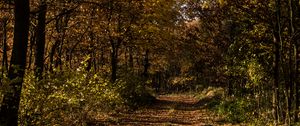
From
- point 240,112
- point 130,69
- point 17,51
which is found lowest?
point 240,112

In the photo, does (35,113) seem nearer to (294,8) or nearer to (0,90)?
(0,90)

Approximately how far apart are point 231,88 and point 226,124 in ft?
36.0

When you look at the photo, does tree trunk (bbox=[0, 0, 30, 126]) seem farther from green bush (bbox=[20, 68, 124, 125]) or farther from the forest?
green bush (bbox=[20, 68, 124, 125])

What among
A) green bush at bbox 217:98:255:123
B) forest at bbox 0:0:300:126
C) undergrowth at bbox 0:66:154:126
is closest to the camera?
forest at bbox 0:0:300:126

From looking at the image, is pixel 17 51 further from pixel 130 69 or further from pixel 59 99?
pixel 130 69

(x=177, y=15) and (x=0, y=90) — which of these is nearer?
(x=0, y=90)

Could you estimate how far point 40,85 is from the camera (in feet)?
38.0

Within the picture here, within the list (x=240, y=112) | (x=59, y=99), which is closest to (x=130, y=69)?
(x=240, y=112)

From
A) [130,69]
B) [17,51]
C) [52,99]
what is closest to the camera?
[17,51]

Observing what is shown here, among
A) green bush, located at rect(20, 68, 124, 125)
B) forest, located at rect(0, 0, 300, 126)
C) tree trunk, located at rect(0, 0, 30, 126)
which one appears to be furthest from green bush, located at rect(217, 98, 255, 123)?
tree trunk, located at rect(0, 0, 30, 126)

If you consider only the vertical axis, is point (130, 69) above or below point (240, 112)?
above

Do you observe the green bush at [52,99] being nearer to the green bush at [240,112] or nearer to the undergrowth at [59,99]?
the undergrowth at [59,99]

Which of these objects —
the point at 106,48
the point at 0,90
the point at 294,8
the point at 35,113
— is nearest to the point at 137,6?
the point at 106,48

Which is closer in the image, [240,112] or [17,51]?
[17,51]
